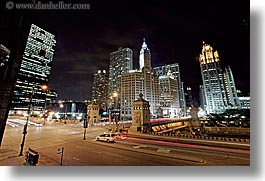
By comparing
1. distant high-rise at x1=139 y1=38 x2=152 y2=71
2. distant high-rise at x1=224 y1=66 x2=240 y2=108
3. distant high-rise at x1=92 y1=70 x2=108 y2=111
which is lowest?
distant high-rise at x1=224 y1=66 x2=240 y2=108

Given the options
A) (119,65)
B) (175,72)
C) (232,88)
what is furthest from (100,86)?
(232,88)

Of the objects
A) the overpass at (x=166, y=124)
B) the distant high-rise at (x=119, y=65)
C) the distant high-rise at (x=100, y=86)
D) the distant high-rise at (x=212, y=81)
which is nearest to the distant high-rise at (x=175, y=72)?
the distant high-rise at (x=119, y=65)

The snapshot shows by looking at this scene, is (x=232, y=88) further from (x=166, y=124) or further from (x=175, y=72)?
(x=175, y=72)

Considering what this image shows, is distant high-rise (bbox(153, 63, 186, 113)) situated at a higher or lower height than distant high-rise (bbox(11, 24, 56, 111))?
higher

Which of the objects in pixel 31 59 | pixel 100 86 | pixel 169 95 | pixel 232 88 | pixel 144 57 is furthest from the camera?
pixel 100 86

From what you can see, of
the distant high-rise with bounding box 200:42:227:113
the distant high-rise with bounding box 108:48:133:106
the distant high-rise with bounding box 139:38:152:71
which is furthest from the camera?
the distant high-rise with bounding box 108:48:133:106

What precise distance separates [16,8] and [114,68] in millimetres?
79368

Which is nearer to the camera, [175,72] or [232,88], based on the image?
[232,88]

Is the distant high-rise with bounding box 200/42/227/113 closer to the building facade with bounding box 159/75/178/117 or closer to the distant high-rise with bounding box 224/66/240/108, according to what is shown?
the building facade with bounding box 159/75/178/117

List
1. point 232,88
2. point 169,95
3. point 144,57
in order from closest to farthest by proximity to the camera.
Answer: point 232,88
point 144,57
point 169,95

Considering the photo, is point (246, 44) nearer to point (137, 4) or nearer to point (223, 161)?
point (223, 161)

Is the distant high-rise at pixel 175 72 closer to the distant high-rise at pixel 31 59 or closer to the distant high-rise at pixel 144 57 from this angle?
the distant high-rise at pixel 144 57

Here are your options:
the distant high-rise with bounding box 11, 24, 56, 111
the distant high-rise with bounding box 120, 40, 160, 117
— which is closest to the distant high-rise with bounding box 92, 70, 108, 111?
the distant high-rise with bounding box 120, 40, 160, 117

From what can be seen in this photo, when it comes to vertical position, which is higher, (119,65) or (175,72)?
(119,65)
